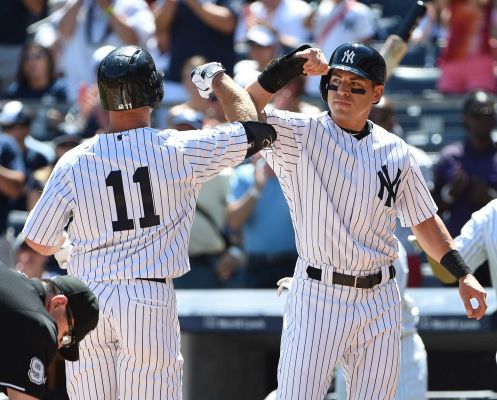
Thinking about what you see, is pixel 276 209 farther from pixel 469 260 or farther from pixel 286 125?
pixel 286 125

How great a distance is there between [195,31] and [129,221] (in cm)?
548

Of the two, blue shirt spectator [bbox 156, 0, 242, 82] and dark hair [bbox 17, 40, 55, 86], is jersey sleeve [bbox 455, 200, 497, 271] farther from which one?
A: dark hair [bbox 17, 40, 55, 86]

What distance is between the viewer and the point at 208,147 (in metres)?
5.04

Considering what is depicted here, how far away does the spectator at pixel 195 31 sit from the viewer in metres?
10.1

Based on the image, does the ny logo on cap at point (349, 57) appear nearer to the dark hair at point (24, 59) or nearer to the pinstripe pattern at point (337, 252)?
the pinstripe pattern at point (337, 252)

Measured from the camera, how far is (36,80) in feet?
37.8

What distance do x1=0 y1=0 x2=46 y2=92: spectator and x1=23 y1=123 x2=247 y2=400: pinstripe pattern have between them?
803 centimetres

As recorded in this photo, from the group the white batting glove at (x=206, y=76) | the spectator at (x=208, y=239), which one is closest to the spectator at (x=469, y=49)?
the spectator at (x=208, y=239)

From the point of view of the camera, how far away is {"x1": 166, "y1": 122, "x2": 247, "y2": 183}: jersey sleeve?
197 inches

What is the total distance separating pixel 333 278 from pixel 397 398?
4.35 ft

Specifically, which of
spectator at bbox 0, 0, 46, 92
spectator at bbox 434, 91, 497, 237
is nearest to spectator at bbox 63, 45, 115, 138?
spectator at bbox 0, 0, 46, 92

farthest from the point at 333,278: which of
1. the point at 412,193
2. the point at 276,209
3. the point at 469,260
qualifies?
the point at 276,209

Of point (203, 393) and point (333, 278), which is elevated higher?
point (333, 278)

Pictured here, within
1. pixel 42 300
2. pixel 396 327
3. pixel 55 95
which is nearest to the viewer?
pixel 42 300
